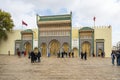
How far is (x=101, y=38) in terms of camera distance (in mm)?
38719

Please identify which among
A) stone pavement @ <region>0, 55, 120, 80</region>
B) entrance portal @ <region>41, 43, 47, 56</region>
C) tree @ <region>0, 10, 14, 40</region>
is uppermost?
tree @ <region>0, 10, 14, 40</region>

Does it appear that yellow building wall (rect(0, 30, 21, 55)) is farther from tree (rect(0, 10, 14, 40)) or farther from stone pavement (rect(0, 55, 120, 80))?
stone pavement (rect(0, 55, 120, 80))

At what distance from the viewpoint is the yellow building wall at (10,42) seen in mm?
43956

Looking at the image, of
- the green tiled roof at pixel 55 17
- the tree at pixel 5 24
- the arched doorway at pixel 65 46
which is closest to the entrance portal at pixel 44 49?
the arched doorway at pixel 65 46

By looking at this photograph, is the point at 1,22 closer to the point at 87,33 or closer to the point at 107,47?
the point at 87,33

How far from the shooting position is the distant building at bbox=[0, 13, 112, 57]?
128 ft

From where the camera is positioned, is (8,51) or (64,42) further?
(8,51)

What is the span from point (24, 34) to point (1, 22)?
5.09 metres

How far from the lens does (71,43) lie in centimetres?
4034

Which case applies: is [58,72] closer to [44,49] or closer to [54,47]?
[54,47]

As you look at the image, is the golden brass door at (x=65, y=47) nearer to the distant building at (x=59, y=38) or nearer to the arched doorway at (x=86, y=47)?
the distant building at (x=59, y=38)

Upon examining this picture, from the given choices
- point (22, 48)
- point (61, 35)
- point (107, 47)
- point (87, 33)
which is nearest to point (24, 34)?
point (22, 48)

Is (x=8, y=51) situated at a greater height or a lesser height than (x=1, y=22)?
lesser

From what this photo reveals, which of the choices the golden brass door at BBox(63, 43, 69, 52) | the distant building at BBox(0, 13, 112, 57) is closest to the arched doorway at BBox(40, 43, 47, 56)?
the distant building at BBox(0, 13, 112, 57)
